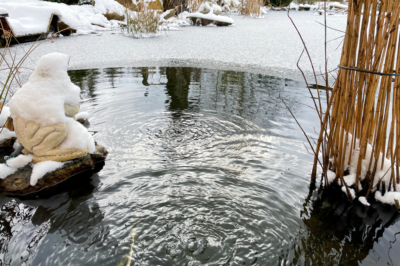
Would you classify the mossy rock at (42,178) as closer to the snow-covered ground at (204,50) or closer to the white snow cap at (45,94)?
the white snow cap at (45,94)

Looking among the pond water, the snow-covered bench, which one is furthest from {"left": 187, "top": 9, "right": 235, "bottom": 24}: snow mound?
the pond water

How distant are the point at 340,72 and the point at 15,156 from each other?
7.46 feet

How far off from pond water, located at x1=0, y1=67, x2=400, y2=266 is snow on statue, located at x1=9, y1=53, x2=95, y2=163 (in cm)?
31

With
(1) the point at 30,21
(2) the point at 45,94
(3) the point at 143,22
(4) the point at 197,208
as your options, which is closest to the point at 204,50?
(3) the point at 143,22

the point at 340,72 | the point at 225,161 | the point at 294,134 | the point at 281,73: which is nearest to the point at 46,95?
the point at 225,161

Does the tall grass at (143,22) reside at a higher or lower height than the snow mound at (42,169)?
higher

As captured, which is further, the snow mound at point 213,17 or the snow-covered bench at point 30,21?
the snow mound at point 213,17

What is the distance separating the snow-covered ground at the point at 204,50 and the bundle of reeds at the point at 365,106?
2.77m

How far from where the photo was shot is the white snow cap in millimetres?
1913

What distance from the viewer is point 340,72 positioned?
171 cm

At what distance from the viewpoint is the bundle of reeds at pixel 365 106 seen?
5.15 feet

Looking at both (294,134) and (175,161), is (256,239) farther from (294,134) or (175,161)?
(294,134)

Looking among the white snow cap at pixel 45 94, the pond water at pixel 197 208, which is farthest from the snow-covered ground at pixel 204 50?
the white snow cap at pixel 45 94

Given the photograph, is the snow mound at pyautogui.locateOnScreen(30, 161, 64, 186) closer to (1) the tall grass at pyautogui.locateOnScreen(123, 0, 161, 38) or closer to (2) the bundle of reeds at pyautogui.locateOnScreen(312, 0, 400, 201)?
(2) the bundle of reeds at pyautogui.locateOnScreen(312, 0, 400, 201)
